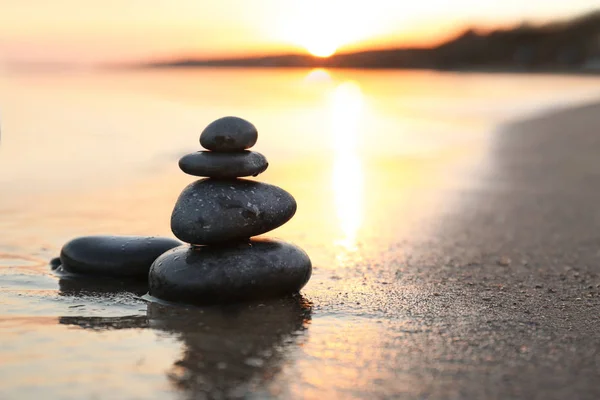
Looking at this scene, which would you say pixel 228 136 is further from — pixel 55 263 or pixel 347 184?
pixel 347 184

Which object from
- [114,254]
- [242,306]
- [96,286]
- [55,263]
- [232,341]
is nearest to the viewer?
[232,341]

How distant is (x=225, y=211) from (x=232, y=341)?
1.23 metres

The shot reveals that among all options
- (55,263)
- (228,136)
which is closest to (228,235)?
(228,136)

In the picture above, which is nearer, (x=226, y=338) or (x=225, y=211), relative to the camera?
(x=226, y=338)

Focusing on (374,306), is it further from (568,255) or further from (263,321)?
(568,255)

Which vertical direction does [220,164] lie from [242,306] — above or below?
above

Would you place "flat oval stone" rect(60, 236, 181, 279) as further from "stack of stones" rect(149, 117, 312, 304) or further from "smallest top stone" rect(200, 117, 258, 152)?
"smallest top stone" rect(200, 117, 258, 152)

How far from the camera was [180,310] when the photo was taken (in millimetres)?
4781

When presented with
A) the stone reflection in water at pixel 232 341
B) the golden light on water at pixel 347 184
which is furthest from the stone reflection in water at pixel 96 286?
the golden light on water at pixel 347 184

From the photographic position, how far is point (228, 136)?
5.27m

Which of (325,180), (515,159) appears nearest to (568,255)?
(325,180)

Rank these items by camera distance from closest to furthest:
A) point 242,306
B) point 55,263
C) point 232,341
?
point 232,341
point 242,306
point 55,263

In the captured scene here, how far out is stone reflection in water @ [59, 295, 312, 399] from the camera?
3564 millimetres

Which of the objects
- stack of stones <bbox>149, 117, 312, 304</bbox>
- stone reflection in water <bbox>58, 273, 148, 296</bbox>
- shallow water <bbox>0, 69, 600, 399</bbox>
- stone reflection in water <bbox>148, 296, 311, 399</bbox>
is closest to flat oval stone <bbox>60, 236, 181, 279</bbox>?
stone reflection in water <bbox>58, 273, 148, 296</bbox>
